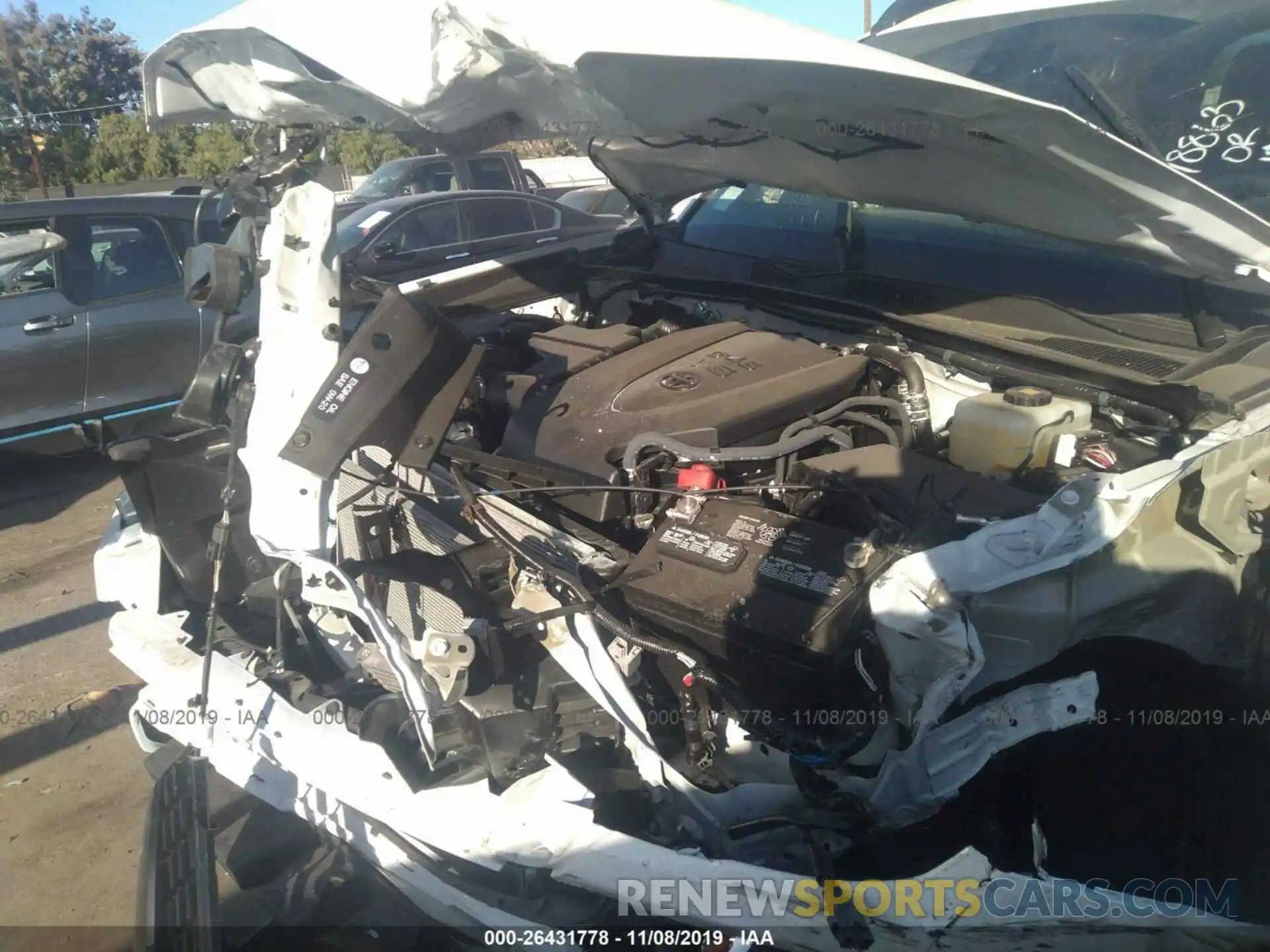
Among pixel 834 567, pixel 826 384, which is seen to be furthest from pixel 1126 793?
pixel 826 384

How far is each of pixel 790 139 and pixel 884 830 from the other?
1.87 m

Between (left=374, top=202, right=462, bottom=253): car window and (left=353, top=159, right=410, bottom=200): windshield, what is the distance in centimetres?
215

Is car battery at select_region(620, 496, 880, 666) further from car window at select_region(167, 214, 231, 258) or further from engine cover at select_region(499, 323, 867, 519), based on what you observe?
car window at select_region(167, 214, 231, 258)

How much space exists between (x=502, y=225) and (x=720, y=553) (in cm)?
705

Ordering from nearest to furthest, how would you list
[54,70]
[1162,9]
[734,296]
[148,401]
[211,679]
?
[211,679]
[1162,9]
[734,296]
[148,401]
[54,70]

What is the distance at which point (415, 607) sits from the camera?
7.80ft

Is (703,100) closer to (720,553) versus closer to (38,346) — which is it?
(720,553)

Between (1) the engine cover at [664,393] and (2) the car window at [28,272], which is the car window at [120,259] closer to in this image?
(2) the car window at [28,272]

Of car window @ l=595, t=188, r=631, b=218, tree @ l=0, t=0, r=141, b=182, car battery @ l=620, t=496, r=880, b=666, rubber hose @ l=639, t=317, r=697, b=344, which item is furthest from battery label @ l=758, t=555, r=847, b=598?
tree @ l=0, t=0, r=141, b=182

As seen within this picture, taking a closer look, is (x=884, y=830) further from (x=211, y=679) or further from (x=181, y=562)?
(x=181, y=562)

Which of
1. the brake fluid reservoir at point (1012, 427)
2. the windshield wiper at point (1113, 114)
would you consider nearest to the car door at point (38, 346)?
the brake fluid reservoir at point (1012, 427)

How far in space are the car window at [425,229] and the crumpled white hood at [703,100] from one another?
4811 millimetres

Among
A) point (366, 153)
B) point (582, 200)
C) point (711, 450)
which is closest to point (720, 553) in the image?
point (711, 450)

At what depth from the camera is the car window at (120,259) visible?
581 centimetres
